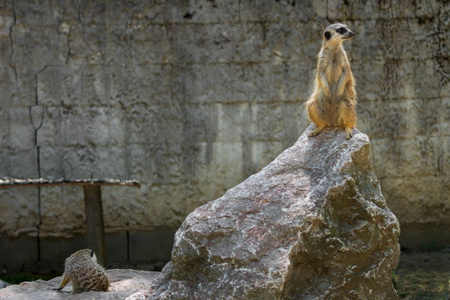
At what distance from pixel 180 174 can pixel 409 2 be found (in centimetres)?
352

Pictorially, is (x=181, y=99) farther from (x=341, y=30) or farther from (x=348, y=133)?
(x=348, y=133)

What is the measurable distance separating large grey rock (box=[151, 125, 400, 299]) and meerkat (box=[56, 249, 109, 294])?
3.67 ft

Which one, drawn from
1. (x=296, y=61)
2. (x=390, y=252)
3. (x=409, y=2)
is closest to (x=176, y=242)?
(x=390, y=252)

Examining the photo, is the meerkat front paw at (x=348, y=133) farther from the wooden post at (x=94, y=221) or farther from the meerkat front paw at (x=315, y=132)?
the wooden post at (x=94, y=221)

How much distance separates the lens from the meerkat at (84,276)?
4.66m

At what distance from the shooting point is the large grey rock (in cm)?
349

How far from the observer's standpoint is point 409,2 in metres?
7.11

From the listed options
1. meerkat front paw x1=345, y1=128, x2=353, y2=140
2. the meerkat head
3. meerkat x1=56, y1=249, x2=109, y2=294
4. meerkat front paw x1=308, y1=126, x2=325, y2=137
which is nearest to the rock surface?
meerkat x1=56, y1=249, x2=109, y2=294

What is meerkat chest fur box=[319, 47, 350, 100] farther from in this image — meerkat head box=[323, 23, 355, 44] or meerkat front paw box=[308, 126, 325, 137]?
meerkat front paw box=[308, 126, 325, 137]

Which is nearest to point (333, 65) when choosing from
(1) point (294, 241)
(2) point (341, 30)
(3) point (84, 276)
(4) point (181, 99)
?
(2) point (341, 30)

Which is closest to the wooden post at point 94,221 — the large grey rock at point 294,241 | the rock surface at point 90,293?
the rock surface at point 90,293

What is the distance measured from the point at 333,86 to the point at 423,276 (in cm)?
280

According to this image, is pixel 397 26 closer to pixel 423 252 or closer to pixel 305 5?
pixel 305 5

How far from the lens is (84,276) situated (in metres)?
4.68
